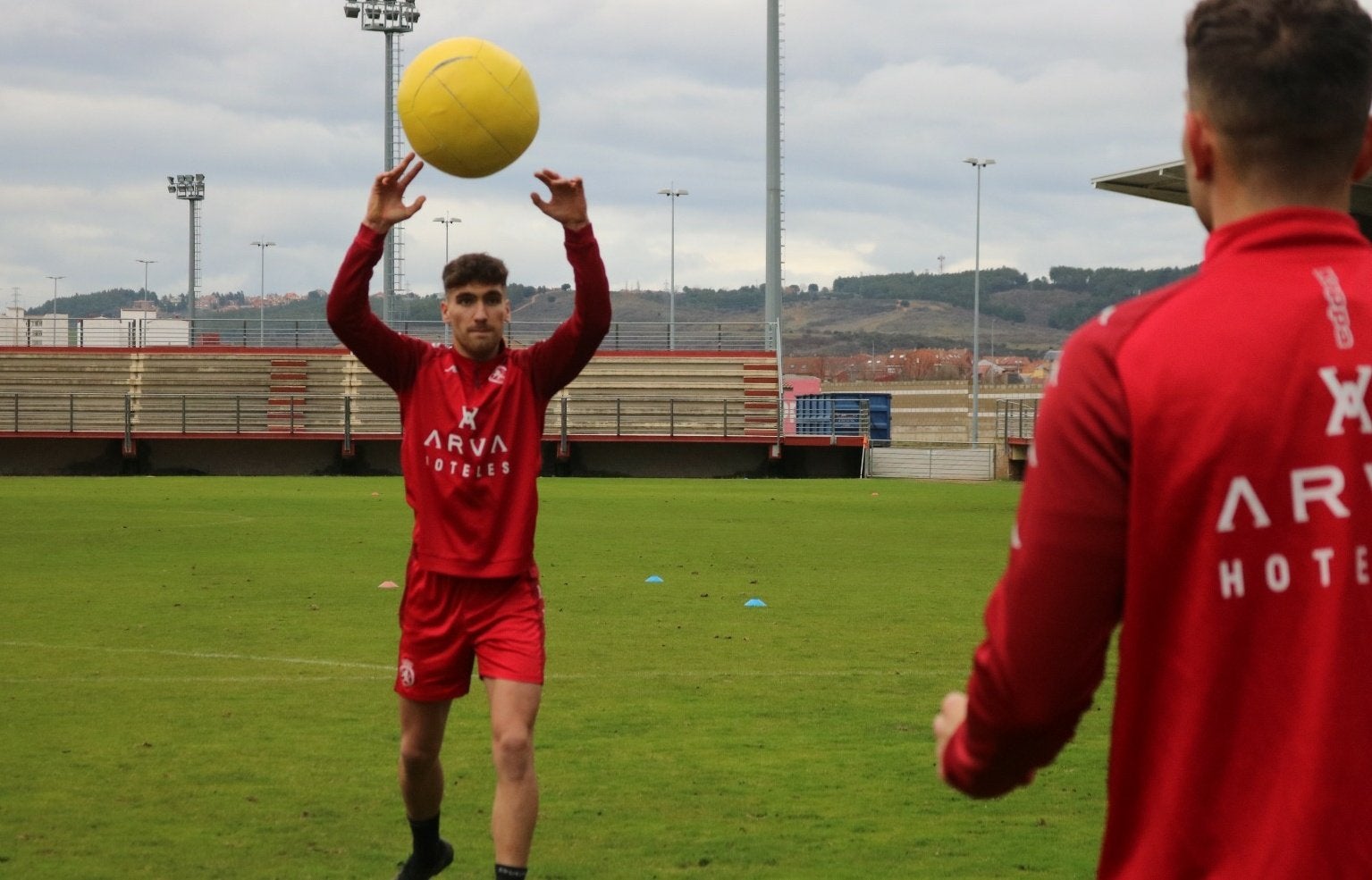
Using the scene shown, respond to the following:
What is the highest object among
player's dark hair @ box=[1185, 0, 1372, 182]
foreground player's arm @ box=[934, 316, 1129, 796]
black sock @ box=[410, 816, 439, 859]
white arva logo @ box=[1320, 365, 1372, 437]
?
player's dark hair @ box=[1185, 0, 1372, 182]

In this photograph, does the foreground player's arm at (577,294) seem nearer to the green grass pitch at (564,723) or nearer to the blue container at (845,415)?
the green grass pitch at (564,723)

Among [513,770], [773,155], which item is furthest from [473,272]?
[773,155]

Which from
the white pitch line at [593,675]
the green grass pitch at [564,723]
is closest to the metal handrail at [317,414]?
the green grass pitch at [564,723]

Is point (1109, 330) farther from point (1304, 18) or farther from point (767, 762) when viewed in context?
point (767, 762)

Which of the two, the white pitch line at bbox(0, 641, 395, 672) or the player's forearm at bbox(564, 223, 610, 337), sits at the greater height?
the player's forearm at bbox(564, 223, 610, 337)

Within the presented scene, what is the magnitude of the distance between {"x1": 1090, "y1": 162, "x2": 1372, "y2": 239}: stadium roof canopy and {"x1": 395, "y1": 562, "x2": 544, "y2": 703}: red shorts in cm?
2145

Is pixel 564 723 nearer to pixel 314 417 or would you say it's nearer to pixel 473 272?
pixel 473 272

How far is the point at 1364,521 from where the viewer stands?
2020 mm

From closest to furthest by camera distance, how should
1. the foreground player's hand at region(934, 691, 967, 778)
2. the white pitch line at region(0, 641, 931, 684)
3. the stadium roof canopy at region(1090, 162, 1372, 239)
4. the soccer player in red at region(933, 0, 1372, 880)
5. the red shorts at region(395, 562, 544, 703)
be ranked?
the soccer player in red at region(933, 0, 1372, 880) → the foreground player's hand at region(934, 691, 967, 778) → the red shorts at region(395, 562, 544, 703) → the white pitch line at region(0, 641, 931, 684) → the stadium roof canopy at region(1090, 162, 1372, 239)

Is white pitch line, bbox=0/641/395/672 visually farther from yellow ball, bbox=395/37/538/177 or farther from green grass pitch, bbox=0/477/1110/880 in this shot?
yellow ball, bbox=395/37/538/177

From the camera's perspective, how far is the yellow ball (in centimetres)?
607

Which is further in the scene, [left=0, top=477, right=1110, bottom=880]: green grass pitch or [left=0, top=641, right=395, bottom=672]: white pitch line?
[left=0, top=641, right=395, bottom=672]: white pitch line

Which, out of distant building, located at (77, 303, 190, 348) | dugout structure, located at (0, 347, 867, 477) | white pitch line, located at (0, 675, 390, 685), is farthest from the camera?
distant building, located at (77, 303, 190, 348)

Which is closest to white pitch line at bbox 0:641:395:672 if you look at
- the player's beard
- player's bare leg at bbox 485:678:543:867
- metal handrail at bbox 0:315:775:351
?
the player's beard
